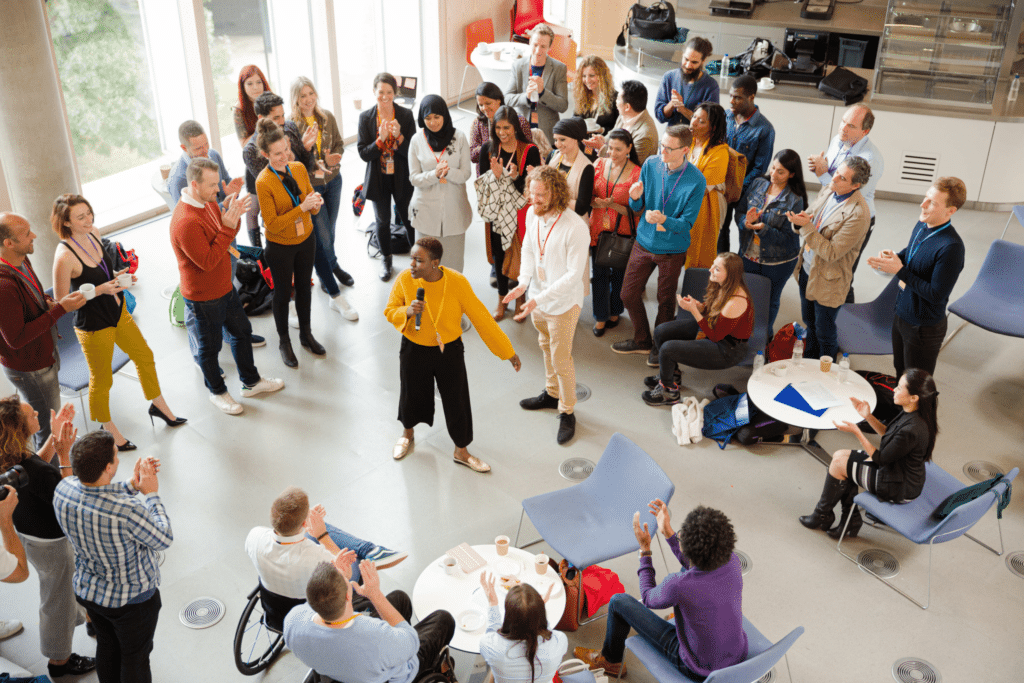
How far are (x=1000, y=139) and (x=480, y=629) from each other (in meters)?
7.61

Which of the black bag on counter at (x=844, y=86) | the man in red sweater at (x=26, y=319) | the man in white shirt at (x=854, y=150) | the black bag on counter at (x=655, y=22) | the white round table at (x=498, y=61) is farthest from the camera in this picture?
the white round table at (x=498, y=61)

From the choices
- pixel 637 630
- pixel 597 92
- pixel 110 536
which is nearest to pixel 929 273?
pixel 637 630

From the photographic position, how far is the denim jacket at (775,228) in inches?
230

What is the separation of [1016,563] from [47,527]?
4.98 meters

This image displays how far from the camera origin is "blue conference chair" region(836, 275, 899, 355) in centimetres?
594

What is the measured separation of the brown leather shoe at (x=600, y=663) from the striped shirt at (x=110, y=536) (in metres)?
1.98

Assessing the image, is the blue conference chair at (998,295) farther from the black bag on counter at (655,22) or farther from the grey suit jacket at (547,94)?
the black bag on counter at (655,22)

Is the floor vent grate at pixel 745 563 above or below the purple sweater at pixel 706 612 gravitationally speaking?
below

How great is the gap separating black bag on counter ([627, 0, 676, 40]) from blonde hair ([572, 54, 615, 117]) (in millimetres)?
3220

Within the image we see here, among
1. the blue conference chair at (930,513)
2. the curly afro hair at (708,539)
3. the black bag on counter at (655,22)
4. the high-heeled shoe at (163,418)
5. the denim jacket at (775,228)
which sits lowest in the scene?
the high-heeled shoe at (163,418)

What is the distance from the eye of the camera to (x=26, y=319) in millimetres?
4742

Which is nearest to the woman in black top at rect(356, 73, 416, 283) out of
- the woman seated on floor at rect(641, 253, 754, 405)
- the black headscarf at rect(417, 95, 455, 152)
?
the black headscarf at rect(417, 95, 455, 152)

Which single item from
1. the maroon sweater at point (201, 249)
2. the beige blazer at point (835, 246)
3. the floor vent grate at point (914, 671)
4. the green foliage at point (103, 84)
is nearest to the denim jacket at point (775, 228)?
the beige blazer at point (835, 246)

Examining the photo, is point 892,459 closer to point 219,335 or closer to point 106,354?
point 219,335
